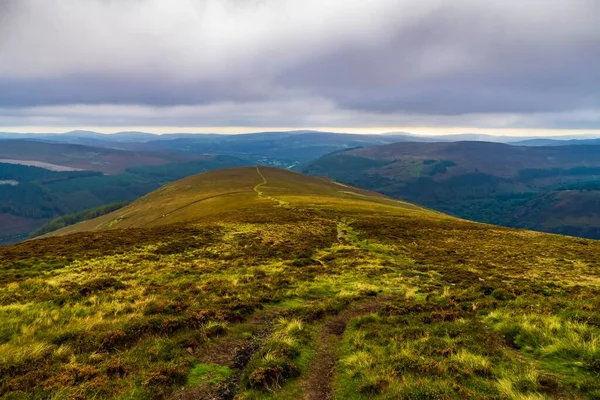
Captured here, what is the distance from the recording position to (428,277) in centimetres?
2698

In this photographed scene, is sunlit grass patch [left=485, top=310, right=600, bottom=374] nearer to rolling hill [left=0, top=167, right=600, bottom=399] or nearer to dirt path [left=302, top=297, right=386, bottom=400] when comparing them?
rolling hill [left=0, top=167, right=600, bottom=399]

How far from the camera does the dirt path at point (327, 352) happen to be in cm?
1072

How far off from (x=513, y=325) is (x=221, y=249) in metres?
26.5

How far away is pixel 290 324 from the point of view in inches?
611

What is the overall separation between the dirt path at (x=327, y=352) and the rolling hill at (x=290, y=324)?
0.07 meters

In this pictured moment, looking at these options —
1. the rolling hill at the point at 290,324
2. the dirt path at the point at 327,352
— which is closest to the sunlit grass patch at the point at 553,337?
the rolling hill at the point at 290,324

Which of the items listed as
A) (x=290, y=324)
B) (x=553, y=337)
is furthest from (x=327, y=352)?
(x=553, y=337)

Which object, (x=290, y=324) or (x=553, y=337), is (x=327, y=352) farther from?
(x=553, y=337)

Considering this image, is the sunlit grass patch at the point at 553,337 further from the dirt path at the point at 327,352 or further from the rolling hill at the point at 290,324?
the dirt path at the point at 327,352

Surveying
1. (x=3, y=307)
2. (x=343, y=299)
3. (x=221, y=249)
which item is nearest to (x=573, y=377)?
(x=343, y=299)

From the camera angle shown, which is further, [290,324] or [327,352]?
[290,324]

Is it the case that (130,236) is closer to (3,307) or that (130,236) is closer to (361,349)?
(3,307)

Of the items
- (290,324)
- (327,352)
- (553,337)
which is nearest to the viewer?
(553,337)

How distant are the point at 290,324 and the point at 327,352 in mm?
2570
